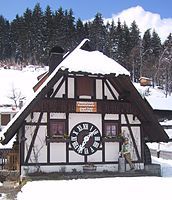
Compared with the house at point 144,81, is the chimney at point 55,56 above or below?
below

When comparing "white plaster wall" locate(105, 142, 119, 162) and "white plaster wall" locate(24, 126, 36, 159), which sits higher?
"white plaster wall" locate(24, 126, 36, 159)

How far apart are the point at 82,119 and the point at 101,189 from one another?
5095mm

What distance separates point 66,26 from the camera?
79312mm

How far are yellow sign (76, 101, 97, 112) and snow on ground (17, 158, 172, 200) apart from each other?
312 cm

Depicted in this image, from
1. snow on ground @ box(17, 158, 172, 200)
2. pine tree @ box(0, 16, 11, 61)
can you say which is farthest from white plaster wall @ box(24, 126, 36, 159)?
pine tree @ box(0, 16, 11, 61)

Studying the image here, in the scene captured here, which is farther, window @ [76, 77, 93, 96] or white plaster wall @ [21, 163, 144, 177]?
window @ [76, 77, 93, 96]

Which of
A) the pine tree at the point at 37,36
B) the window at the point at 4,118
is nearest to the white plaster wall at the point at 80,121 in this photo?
the window at the point at 4,118

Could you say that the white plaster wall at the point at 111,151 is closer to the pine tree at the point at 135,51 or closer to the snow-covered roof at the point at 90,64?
the snow-covered roof at the point at 90,64

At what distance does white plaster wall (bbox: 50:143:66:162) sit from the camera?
16.4m

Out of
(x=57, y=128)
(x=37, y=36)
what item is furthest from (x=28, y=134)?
(x=37, y=36)

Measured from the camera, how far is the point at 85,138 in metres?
16.9

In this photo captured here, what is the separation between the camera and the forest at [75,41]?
7467 centimetres

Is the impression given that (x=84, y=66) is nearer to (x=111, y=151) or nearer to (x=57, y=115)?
(x=57, y=115)

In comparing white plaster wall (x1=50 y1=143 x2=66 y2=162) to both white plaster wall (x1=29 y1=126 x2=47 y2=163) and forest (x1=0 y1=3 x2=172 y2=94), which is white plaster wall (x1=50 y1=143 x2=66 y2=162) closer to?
white plaster wall (x1=29 y1=126 x2=47 y2=163)
